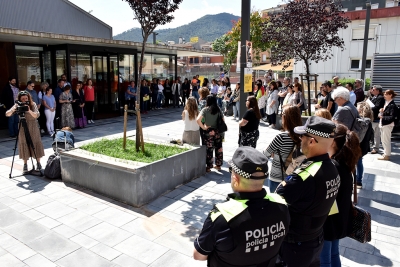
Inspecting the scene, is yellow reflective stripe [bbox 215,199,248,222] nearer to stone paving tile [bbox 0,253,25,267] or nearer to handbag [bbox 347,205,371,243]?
handbag [bbox 347,205,371,243]

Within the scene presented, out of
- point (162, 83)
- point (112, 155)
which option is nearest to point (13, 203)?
point (112, 155)

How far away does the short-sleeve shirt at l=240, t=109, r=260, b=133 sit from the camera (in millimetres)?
6293

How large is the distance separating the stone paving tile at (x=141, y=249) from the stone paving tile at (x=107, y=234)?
114 mm

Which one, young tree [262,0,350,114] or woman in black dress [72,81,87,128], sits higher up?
young tree [262,0,350,114]

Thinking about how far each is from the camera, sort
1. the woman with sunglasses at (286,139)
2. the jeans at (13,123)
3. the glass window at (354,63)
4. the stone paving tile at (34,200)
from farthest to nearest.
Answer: the glass window at (354,63) < the jeans at (13,123) < the stone paving tile at (34,200) < the woman with sunglasses at (286,139)

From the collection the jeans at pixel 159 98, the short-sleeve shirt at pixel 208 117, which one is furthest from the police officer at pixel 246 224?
the jeans at pixel 159 98

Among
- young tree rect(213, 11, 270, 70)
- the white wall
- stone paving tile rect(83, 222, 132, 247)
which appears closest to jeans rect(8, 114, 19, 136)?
stone paving tile rect(83, 222, 132, 247)

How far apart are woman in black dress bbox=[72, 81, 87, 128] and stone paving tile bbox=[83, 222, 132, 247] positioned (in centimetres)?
801

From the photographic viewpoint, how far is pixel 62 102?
36.1 ft

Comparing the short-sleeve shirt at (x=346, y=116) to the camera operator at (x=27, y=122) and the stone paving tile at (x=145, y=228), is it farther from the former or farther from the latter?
the camera operator at (x=27, y=122)

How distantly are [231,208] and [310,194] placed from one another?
0.80m

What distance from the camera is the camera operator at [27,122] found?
21.2 feet

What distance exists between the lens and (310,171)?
7.89 feet

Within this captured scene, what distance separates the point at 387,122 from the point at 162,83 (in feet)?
43.1
